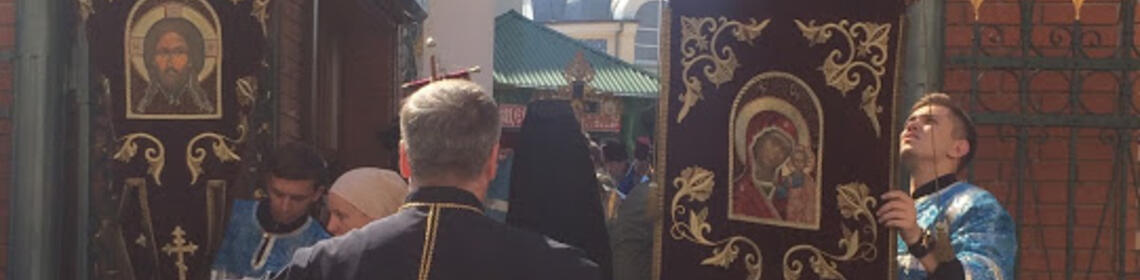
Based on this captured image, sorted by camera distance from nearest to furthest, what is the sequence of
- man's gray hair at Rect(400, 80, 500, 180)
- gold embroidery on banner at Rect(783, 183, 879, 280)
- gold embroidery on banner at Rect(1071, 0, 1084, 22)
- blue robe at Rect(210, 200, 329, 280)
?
1. man's gray hair at Rect(400, 80, 500, 180)
2. gold embroidery on banner at Rect(783, 183, 879, 280)
3. blue robe at Rect(210, 200, 329, 280)
4. gold embroidery on banner at Rect(1071, 0, 1084, 22)

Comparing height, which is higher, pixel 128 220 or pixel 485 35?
pixel 485 35

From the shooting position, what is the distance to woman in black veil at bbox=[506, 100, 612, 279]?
4031 millimetres

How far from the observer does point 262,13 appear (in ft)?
15.7

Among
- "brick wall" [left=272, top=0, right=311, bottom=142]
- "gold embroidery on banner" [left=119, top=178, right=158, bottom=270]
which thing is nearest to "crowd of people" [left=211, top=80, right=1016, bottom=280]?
"gold embroidery on banner" [left=119, top=178, right=158, bottom=270]

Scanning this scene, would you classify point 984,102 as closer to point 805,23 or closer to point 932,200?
point 932,200

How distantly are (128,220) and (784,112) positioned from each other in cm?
211

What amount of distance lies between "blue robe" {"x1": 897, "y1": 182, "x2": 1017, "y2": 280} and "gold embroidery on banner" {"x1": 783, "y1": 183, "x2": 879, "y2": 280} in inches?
12.2

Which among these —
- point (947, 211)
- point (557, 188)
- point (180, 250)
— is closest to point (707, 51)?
point (557, 188)

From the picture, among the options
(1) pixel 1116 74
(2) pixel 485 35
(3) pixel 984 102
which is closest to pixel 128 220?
(3) pixel 984 102

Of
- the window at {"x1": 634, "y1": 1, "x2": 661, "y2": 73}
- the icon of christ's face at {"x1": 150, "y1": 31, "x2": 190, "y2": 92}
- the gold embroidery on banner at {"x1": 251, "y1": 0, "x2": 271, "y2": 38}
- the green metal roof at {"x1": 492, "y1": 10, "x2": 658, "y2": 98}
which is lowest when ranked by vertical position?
the icon of christ's face at {"x1": 150, "y1": 31, "x2": 190, "y2": 92}

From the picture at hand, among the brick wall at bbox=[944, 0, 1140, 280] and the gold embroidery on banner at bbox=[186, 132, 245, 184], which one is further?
the brick wall at bbox=[944, 0, 1140, 280]

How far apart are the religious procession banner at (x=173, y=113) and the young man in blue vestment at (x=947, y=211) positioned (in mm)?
1970

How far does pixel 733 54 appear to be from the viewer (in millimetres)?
4047

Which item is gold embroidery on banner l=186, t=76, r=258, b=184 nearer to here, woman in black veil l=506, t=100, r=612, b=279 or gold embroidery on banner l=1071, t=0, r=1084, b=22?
woman in black veil l=506, t=100, r=612, b=279
